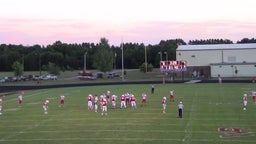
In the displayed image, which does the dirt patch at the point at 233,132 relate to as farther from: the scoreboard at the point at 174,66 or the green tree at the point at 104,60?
the green tree at the point at 104,60

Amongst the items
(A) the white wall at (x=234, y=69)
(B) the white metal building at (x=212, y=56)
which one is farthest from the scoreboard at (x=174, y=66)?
(B) the white metal building at (x=212, y=56)

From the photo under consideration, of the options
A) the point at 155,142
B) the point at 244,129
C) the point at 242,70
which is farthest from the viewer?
the point at 242,70

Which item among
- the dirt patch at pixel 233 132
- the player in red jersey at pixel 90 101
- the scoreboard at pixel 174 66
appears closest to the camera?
the dirt patch at pixel 233 132

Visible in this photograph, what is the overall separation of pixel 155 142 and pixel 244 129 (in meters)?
6.08

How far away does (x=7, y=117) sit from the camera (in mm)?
34000

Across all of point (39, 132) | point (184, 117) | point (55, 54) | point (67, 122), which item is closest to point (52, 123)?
point (67, 122)

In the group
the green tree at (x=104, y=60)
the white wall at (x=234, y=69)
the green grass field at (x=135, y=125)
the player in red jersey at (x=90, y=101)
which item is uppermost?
the green tree at (x=104, y=60)

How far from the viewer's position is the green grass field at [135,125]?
77.2 ft

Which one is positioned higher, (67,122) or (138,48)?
(138,48)

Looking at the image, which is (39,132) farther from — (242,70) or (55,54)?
(55,54)

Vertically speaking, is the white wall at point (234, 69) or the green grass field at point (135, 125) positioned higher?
the white wall at point (234, 69)

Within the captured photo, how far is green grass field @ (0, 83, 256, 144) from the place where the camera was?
2353 cm

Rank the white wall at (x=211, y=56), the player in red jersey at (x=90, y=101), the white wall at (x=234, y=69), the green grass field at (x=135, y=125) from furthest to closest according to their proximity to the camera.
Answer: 1. the white wall at (x=211, y=56)
2. the white wall at (x=234, y=69)
3. the player in red jersey at (x=90, y=101)
4. the green grass field at (x=135, y=125)

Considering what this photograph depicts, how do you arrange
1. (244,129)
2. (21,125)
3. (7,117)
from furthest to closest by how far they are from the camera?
(7,117) < (21,125) < (244,129)
